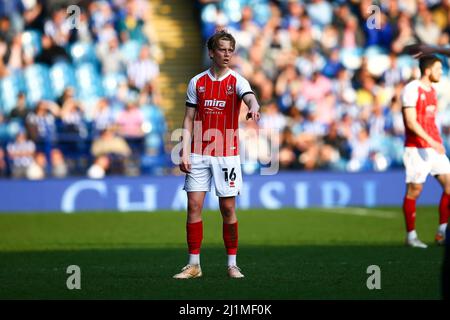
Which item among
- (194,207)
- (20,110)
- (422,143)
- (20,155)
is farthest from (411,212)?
(20,110)

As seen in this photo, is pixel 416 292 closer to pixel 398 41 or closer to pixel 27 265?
pixel 27 265

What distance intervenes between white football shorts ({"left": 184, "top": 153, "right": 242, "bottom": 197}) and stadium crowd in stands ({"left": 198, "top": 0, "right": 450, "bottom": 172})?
11333mm

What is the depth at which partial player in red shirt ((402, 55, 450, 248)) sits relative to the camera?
12508 millimetres

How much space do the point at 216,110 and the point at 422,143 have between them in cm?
436

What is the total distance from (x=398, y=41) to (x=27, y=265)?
49.0ft

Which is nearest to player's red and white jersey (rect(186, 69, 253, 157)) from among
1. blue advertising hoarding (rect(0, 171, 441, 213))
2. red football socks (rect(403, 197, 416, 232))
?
red football socks (rect(403, 197, 416, 232))

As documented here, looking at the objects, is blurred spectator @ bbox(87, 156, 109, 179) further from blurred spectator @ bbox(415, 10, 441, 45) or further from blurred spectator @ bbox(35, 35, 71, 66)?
blurred spectator @ bbox(415, 10, 441, 45)

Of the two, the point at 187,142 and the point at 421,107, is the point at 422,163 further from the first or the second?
the point at 187,142

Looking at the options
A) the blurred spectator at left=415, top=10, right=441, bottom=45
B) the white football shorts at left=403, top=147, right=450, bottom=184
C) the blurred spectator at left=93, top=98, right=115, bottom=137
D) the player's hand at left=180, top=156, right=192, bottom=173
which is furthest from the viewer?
the blurred spectator at left=415, top=10, right=441, bottom=45

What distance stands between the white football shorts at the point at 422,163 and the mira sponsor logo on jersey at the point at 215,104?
4224 mm

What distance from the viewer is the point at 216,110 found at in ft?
30.3

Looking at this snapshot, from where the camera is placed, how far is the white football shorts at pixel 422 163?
12.7 metres

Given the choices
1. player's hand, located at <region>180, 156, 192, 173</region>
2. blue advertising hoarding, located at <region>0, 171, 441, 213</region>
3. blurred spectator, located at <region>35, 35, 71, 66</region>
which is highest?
blurred spectator, located at <region>35, 35, 71, 66</region>
